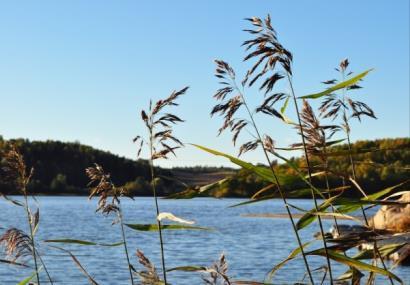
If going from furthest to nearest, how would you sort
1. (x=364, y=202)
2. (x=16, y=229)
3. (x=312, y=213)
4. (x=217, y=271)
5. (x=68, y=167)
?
1. (x=68, y=167)
2. (x=16, y=229)
3. (x=217, y=271)
4. (x=312, y=213)
5. (x=364, y=202)

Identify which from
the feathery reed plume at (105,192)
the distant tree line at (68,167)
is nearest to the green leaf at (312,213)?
the feathery reed plume at (105,192)

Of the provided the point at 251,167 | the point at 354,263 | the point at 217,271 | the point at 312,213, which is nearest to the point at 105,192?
the point at 217,271

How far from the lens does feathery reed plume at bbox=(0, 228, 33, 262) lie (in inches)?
152

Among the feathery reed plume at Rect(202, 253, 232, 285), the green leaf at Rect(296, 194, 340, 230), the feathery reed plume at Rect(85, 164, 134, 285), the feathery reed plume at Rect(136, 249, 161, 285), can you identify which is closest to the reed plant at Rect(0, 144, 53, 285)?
the feathery reed plume at Rect(85, 164, 134, 285)

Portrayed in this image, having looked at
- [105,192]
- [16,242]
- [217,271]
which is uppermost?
[105,192]

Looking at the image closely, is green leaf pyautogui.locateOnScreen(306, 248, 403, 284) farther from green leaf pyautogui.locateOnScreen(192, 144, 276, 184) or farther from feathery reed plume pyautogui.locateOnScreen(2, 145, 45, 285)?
feathery reed plume pyautogui.locateOnScreen(2, 145, 45, 285)

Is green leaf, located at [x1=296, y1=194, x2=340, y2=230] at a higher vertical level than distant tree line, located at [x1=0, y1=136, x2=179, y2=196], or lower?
lower

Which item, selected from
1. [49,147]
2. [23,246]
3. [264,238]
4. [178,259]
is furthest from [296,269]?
[49,147]

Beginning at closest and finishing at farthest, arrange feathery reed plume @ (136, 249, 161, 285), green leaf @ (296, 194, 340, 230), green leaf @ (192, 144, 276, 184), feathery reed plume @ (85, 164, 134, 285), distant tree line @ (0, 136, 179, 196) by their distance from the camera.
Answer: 1. green leaf @ (296, 194, 340, 230)
2. green leaf @ (192, 144, 276, 184)
3. feathery reed plume @ (136, 249, 161, 285)
4. feathery reed plume @ (85, 164, 134, 285)
5. distant tree line @ (0, 136, 179, 196)

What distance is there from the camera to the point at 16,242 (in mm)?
3891

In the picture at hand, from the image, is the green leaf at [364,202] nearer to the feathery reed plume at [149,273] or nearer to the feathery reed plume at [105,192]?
the feathery reed plume at [149,273]

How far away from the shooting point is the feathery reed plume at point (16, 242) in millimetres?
3865

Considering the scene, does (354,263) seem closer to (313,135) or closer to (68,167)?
(313,135)

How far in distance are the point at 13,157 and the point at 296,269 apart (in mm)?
17471
